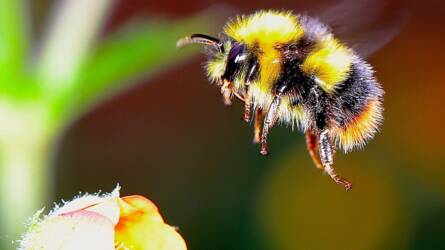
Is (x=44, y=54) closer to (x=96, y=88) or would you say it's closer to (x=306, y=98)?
(x=96, y=88)

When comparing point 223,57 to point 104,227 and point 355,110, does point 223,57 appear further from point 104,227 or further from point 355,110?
point 104,227

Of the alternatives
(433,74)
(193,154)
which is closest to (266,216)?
(193,154)

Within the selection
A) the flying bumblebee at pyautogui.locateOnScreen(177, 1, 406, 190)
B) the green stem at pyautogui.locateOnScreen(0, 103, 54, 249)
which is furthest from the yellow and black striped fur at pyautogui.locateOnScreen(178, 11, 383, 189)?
the green stem at pyautogui.locateOnScreen(0, 103, 54, 249)

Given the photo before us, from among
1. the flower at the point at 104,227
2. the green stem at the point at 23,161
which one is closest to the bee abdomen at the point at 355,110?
the flower at the point at 104,227

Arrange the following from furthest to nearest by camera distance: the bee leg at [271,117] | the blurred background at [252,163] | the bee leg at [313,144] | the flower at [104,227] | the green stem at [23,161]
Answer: the blurred background at [252,163]
the green stem at [23,161]
the bee leg at [313,144]
the bee leg at [271,117]
the flower at [104,227]

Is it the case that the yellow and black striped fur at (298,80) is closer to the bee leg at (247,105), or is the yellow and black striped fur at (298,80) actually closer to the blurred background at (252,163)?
the bee leg at (247,105)

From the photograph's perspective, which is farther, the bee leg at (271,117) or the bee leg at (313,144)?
the bee leg at (313,144)
